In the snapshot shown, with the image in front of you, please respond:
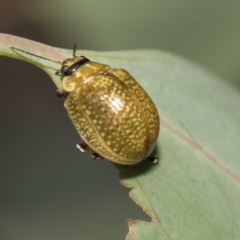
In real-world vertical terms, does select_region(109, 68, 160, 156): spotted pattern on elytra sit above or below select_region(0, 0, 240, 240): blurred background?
above

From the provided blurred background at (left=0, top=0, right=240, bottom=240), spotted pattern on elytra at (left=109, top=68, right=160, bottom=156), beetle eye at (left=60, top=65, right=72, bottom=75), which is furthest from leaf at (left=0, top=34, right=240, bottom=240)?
blurred background at (left=0, top=0, right=240, bottom=240)

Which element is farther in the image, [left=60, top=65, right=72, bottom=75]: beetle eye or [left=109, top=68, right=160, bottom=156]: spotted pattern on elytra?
[left=60, top=65, right=72, bottom=75]: beetle eye

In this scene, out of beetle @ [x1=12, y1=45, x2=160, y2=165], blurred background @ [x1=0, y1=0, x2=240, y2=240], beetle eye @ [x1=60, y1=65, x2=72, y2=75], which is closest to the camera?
beetle @ [x1=12, y1=45, x2=160, y2=165]

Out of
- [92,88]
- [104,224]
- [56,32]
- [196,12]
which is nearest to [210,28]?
[196,12]

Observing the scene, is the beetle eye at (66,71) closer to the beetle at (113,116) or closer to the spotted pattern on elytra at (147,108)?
the beetle at (113,116)

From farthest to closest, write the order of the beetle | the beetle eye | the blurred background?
the blurred background, the beetle eye, the beetle

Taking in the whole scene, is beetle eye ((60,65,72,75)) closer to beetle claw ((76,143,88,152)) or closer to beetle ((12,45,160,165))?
beetle ((12,45,160,165))
